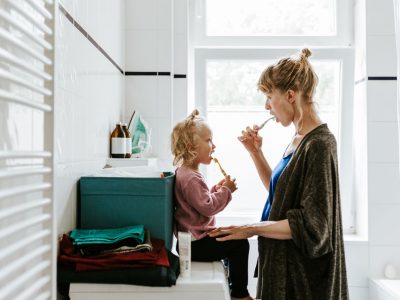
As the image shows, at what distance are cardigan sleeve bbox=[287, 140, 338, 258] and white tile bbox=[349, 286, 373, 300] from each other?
1321 mm

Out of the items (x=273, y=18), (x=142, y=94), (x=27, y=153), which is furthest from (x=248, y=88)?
(x=27, y=153)

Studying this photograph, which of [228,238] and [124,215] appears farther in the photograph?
[228,238]

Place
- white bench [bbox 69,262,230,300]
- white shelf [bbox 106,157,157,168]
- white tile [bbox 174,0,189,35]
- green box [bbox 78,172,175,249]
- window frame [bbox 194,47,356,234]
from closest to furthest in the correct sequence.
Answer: white bench [bbox 69,262,230,300], green box [bbox 78,172,175,249], white shelf [bbox 106,157,157,168], white tile [bbox 174,0,189,35], window frame [bbox 194,47,356,234]

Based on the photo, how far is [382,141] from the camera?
9.07ft

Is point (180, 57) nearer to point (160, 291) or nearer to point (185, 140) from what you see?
point (185, 140)

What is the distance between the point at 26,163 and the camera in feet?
3.91

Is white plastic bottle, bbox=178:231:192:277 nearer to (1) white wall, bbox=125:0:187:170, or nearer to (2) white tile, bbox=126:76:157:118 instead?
(1) white wall, bbox=125:0:187:170

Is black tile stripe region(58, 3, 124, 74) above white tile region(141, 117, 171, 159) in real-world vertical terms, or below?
above

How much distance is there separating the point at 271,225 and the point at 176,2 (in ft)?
5.49

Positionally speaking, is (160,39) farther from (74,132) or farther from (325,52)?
(74,132)

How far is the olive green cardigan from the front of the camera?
1.60 metres

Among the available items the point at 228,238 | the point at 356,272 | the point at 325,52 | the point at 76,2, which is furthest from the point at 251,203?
the point at 76,2

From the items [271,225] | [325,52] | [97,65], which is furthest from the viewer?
[325,52]

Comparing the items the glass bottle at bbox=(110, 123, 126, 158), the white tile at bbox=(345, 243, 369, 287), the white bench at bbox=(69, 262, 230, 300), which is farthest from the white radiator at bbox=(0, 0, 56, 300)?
the white tile at bbox=(345, 243, 369, 287)
